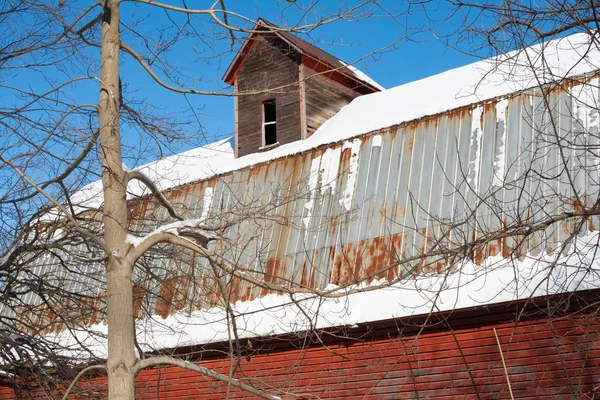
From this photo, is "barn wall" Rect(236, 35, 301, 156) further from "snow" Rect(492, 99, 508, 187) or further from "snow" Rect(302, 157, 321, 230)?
"snow" Rect(492, 99, 508, 187)

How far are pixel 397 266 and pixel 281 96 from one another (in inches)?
314

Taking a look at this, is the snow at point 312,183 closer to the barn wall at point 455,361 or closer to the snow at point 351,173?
the snow at point 351,173

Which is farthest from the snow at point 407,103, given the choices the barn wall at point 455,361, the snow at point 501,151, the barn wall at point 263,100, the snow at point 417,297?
the barn wall at point 455,361

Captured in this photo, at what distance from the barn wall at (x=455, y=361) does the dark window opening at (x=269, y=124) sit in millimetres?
6983

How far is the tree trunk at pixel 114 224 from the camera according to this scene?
18.6 feet

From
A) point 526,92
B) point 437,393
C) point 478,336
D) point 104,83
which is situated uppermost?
point 526,92

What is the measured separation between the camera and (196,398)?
1110 cm

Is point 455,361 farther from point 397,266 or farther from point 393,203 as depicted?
point 393,203

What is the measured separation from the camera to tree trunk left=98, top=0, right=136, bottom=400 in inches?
223

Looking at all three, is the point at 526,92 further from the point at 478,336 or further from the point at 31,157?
Answer: the point at 31,157

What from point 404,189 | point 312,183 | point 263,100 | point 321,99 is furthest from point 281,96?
point 404,189

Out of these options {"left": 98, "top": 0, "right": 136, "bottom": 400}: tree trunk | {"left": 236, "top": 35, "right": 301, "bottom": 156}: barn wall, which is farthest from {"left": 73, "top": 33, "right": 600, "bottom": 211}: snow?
{"left": 98, "top": 0, "right": 136, "bottom": 400}: tree trunk

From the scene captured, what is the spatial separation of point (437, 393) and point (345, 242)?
2.51 m

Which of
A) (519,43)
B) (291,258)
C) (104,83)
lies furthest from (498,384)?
(104,83)
